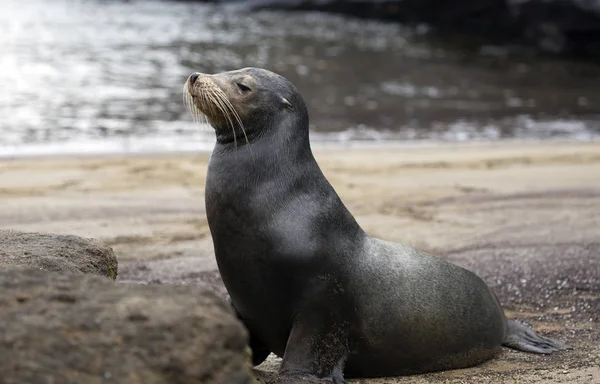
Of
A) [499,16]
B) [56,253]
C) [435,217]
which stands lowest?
[499,16]

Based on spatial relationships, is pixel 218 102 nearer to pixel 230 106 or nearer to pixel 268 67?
pixel 230 106

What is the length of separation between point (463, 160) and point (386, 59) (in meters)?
12.1

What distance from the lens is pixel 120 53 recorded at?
21.1 meters

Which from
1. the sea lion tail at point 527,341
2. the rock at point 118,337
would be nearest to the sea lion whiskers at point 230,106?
the rock at point 118,337

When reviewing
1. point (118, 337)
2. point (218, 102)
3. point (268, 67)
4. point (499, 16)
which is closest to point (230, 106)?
point (218, 102)

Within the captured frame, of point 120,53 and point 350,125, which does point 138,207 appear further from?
point 120,53

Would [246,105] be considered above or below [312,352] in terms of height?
above

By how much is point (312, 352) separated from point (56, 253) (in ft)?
4.63

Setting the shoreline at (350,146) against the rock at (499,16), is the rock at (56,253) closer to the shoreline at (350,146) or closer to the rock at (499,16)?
the shoreline at (350,146)

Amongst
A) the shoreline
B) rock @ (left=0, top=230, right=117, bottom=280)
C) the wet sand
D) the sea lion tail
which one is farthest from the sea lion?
the shoreline

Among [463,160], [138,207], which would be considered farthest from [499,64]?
[138,207]

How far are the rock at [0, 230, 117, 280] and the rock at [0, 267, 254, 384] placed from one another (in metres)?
1.48

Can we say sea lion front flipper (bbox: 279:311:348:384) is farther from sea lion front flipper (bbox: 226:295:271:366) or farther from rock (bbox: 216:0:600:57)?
rock (bbox: 216:0:600:57)

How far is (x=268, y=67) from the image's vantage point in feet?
66.4
